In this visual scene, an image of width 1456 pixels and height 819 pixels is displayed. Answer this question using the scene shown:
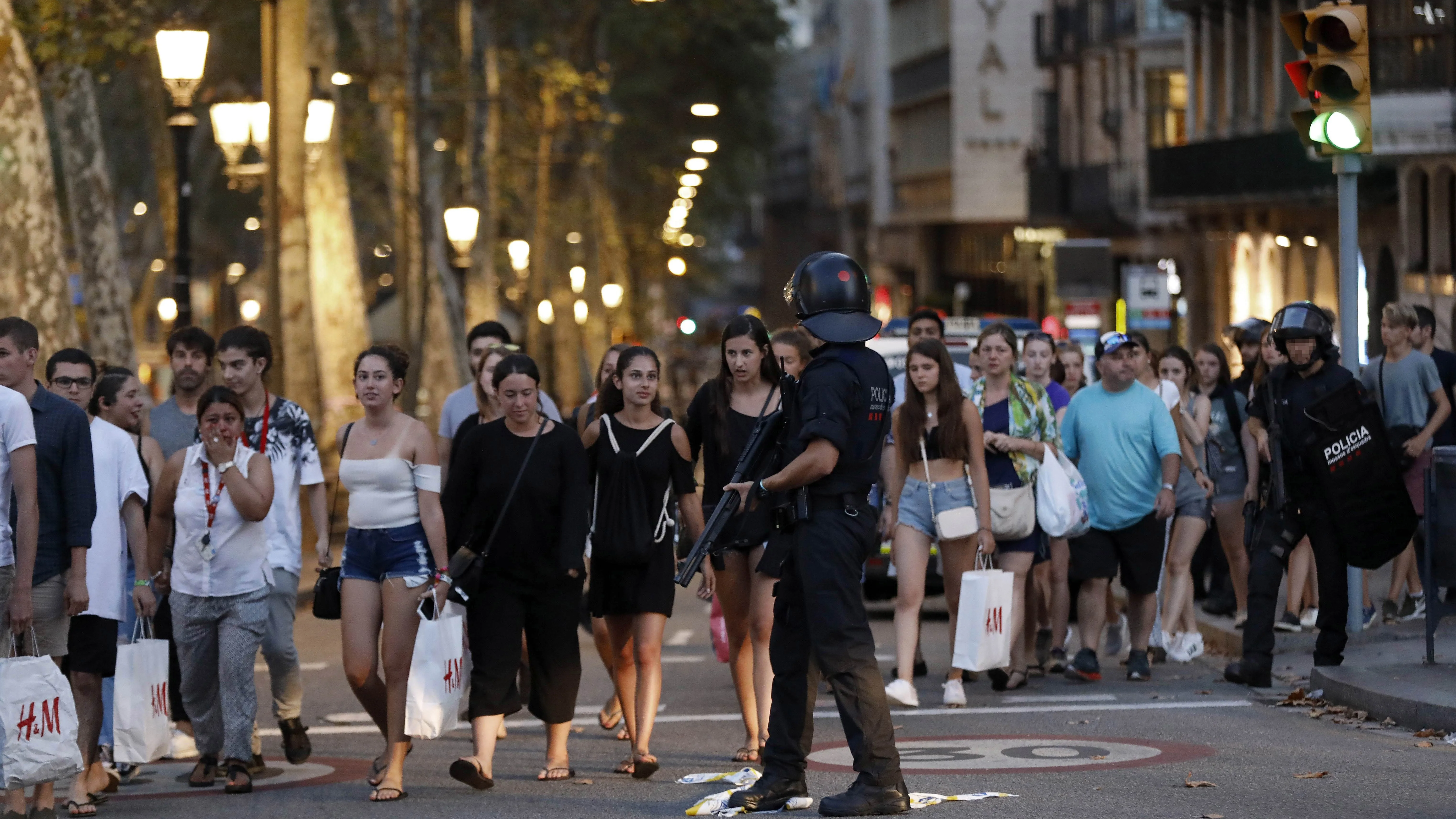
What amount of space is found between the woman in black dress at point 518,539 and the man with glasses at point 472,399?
56.7 inches

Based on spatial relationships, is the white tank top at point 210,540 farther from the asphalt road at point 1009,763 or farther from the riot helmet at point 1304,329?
the riot helmet at point 1304,329

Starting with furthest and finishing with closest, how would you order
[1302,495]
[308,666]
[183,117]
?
[183,117] → [308,666] → [1302,495]

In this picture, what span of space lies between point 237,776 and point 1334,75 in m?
7.26

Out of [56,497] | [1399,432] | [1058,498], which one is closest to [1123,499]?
Result: [1058,498]

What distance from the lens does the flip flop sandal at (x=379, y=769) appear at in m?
9.30

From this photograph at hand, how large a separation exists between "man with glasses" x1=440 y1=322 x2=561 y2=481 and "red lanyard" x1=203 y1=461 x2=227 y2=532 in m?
1.80

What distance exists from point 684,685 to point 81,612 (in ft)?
17.7

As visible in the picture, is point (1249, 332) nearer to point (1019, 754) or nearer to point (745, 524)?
point (1019, 754)

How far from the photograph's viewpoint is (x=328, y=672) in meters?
14.9

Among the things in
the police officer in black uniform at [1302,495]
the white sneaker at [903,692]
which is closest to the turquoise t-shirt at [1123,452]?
the police officer in black uniform at [1302,495]

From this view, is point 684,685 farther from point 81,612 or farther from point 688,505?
point 81,612

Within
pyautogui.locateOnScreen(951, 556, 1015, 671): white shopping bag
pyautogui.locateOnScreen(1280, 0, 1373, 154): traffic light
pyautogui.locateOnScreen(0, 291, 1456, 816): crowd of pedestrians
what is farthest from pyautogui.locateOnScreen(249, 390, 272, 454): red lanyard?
pyautogui.locateOnScreen(1280, 0, 1373, 154): traffic light

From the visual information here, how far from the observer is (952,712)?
11570 mm

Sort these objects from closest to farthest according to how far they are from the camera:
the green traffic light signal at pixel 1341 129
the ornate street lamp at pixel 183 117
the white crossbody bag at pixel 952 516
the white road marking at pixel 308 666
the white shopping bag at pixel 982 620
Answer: the white shopping bag at pixel 982 620, the white crossbody bag at pixel 952 516, the green traffic light signal at pixel 1341 129, the white road marking at pixel 308 666, the ornate street lamp at pixel 183 117
